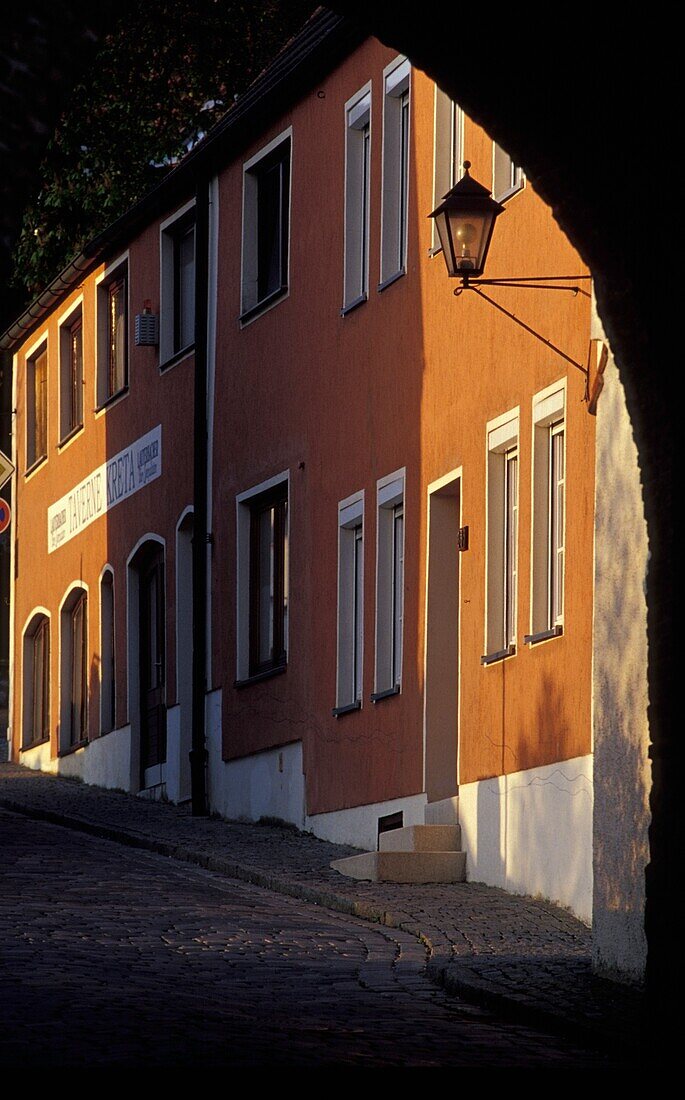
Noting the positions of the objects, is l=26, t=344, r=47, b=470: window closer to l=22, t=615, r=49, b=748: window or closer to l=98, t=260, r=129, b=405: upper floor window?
l=22, t=615, r=49, b=748: window

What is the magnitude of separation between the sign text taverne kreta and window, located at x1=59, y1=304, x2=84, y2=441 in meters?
0.91

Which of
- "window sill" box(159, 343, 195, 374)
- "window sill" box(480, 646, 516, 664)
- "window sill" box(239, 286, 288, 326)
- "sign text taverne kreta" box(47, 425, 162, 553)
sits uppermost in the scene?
"window sill" box(159, 343, 195, 374)

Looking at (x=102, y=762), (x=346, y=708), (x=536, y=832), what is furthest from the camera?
(x=102, y=762)

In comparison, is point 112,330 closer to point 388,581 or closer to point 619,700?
point 388,581

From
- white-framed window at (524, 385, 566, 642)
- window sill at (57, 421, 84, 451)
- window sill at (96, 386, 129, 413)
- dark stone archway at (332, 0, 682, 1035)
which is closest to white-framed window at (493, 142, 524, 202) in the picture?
white-framed window at (524, 385, 566, 642)

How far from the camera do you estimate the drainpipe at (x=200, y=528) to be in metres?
23.7

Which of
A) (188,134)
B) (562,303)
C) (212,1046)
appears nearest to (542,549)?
(562,303)

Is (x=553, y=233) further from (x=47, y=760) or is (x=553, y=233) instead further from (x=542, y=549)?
(x=47, y=760)

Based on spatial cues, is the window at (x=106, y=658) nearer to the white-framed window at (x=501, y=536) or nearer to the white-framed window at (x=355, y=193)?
the white-framed window at (x=355, y=193)

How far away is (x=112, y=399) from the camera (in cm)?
2786

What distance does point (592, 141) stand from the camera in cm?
885

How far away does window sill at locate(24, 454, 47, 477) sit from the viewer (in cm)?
3156

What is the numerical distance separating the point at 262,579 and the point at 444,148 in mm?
5811

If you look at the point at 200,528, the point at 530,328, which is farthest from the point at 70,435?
the point at 530,328
